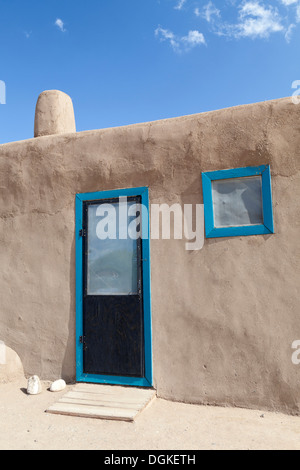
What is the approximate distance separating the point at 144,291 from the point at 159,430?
1390 millimetres

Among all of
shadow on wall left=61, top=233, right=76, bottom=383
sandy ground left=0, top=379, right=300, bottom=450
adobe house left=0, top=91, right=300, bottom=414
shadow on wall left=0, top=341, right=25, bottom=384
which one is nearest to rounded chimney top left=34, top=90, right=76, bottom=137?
adobe house left=0, top=91, right=300, bottom=414

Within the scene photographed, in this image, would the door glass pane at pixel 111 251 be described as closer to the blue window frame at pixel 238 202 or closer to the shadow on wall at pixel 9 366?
the blue window frame at pixel 238 202

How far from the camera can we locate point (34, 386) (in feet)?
14.4

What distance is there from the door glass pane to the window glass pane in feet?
3.01

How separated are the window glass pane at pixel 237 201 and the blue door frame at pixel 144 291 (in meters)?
0.79

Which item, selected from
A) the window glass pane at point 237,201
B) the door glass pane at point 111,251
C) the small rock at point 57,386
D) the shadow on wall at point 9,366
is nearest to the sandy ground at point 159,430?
the small rock at point 57,386

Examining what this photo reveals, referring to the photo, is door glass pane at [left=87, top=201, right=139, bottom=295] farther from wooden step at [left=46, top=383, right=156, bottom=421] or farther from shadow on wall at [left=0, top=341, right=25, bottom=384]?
shadow on wall at [left=0, top=341, right=25, bottom=384]

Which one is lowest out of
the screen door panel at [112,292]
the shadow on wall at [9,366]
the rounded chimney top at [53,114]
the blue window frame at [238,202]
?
the shadow on wall at [9,366]

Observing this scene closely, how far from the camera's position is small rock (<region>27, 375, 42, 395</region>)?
4371mm

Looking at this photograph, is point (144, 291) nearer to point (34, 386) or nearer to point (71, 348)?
point (71, 348)

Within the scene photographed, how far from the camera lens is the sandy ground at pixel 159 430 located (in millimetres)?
3148

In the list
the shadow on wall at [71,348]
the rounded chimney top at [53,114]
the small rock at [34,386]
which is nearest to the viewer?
the small rock at [34,386]

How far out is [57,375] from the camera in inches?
182
